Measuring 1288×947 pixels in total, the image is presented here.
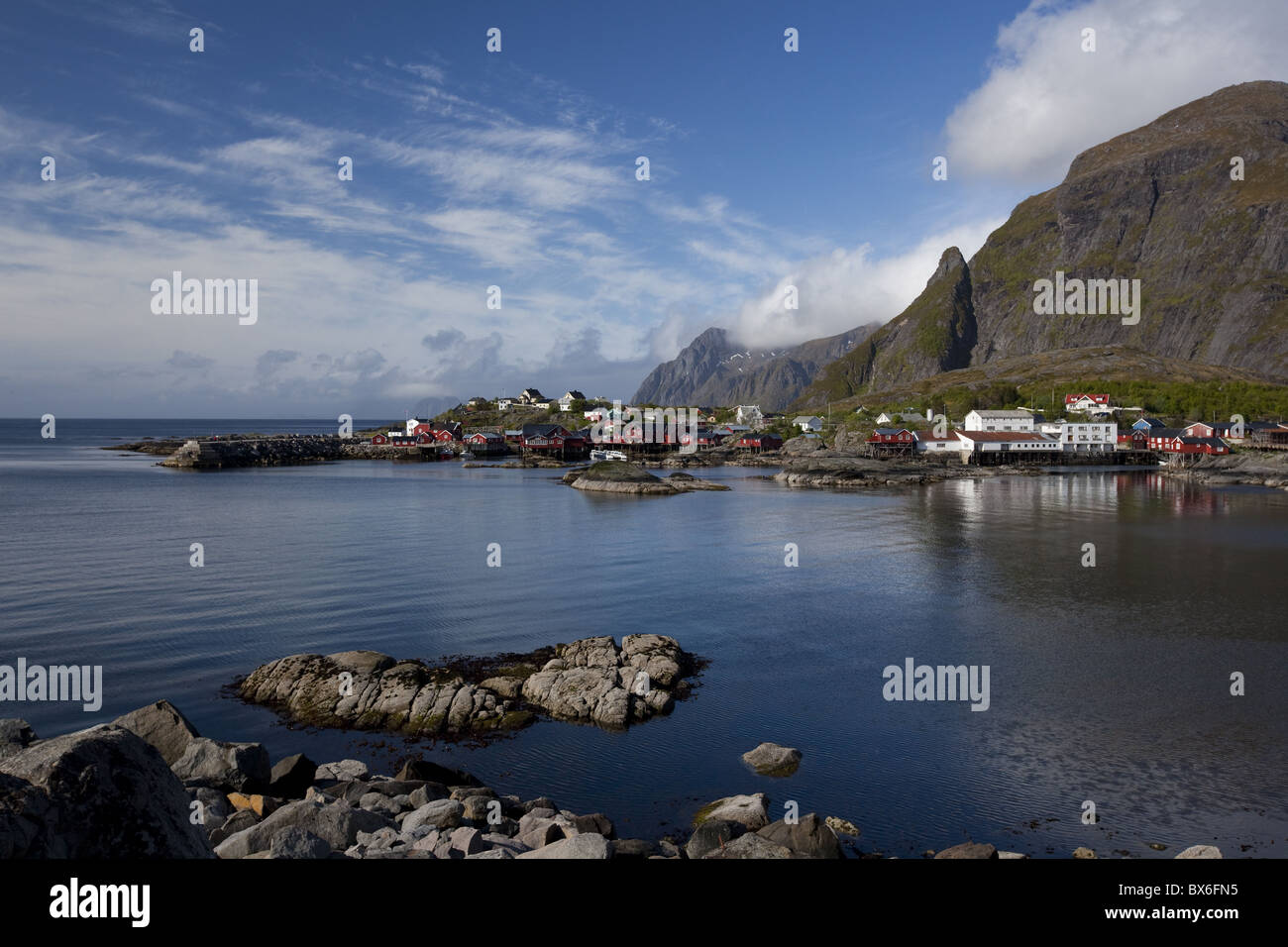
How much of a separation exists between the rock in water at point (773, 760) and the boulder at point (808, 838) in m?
3.68

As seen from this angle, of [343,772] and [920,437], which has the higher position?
[920,437]

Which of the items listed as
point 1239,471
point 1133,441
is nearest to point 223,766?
point 1239,471

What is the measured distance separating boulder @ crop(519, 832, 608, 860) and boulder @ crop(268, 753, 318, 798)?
5.90 m

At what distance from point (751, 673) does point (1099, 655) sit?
11.1 metres

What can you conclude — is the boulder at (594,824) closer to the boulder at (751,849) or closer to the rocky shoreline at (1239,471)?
the boulder at (751,849)

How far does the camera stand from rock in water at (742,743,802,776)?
51.1 feet

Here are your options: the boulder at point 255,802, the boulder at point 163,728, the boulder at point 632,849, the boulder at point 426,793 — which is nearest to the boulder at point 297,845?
the boulder at point 255,802

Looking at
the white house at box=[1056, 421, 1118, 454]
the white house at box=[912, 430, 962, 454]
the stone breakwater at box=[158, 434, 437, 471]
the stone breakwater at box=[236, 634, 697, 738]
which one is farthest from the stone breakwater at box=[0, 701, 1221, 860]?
the white house at box=[1056, 421, 1118, 454]

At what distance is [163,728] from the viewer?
48.2 feet

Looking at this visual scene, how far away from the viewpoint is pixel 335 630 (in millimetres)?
25328

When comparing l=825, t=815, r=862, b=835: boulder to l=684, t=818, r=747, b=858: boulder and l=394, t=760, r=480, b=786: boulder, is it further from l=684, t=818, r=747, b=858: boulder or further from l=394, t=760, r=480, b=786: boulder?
l=394, t=760, r=480, b=786: boulder

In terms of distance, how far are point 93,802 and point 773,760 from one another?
1211 cm

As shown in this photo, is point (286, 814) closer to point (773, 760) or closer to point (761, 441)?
point (773, 760)
